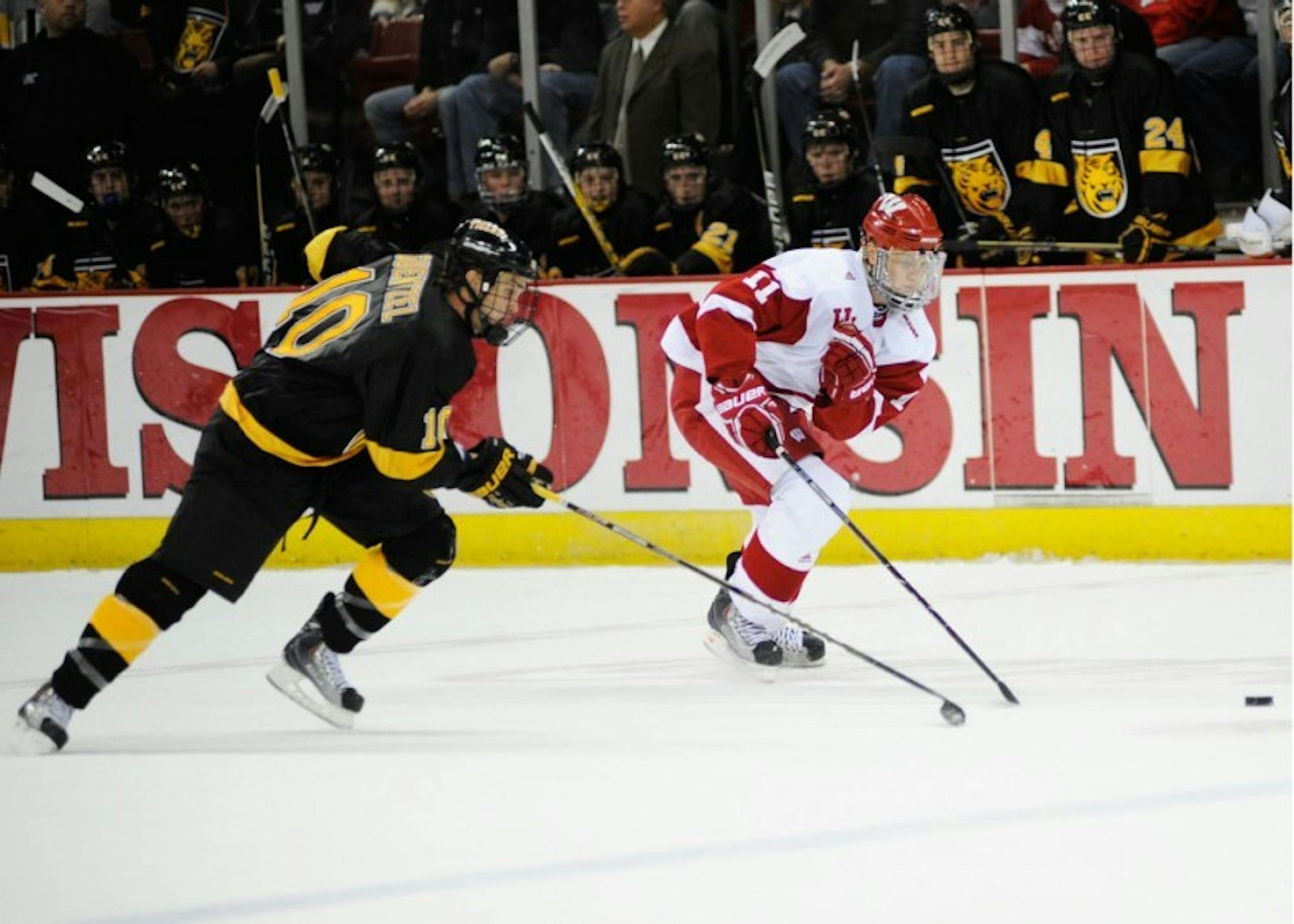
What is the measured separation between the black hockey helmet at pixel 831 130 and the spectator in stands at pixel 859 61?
254mm

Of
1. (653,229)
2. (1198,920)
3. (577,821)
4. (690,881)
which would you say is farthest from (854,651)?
(653,229)

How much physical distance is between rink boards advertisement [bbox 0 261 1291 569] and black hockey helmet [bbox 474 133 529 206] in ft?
2.00

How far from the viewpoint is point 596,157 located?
7469mm

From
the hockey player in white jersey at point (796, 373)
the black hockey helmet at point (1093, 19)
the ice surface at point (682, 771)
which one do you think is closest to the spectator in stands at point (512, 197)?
the ice surface at point (682, 771)

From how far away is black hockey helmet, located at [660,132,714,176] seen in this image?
7332 mm

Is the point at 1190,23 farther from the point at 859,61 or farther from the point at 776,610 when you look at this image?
the point at 776,610

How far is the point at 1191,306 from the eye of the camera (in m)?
6.60

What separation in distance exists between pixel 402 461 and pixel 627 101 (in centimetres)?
362

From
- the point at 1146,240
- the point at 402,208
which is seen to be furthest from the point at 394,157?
the point at 1146,240

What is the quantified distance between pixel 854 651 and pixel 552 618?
1.53 m

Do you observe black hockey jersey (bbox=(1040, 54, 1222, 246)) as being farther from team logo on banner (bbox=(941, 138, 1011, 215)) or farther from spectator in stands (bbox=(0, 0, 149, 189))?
spectator in stands (bbox=(0, 0, 149, 189))

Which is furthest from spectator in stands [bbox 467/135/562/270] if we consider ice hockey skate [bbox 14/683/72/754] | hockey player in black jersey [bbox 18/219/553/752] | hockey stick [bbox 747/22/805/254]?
ice hockey skate [bbox 14/683/72/754]

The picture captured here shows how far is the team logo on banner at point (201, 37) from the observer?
8.41m

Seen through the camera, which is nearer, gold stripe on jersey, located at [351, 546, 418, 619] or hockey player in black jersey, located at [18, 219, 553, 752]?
hockey player in black jersey, located at [18, 219, 553, 752]
